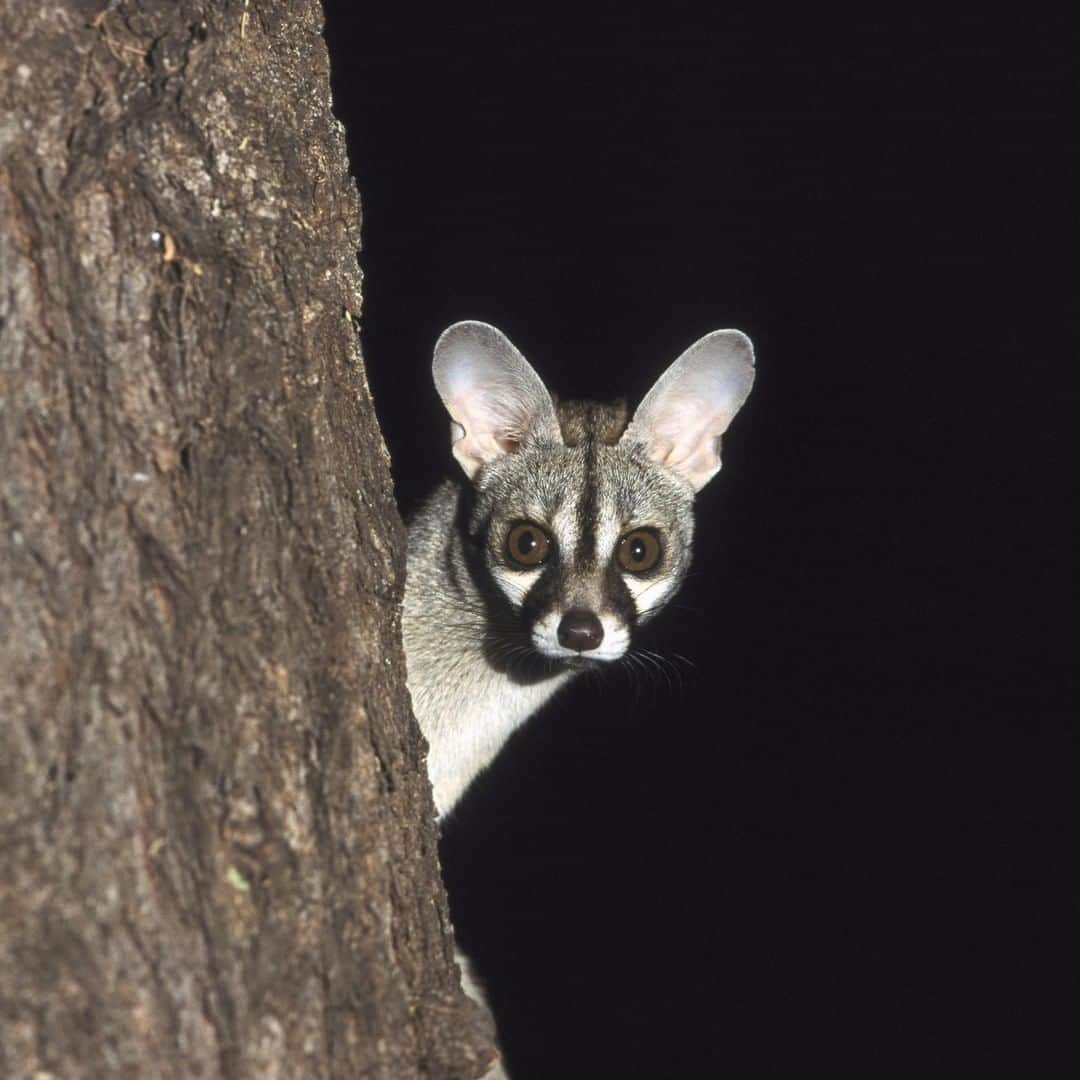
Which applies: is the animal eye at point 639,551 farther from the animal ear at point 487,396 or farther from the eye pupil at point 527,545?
the animal ear at point 487,396

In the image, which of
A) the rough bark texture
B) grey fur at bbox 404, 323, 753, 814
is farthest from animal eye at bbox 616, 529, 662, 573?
the rough bark texture

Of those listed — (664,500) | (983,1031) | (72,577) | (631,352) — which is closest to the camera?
(72,577)

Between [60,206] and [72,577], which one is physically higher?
[60,206]

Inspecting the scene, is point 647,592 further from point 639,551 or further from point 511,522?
point 511,522

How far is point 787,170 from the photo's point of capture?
603cm

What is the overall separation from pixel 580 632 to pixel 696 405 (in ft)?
3.22

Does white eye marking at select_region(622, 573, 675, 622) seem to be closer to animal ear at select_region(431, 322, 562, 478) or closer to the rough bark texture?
animal ear at select_region(431, 322, 562, 478)

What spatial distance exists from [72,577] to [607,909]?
4310 millimetres

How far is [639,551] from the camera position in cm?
402

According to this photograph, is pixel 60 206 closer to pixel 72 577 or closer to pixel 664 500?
pixel 72 577

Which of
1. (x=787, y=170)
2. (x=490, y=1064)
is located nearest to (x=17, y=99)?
(x=490, y=1064)

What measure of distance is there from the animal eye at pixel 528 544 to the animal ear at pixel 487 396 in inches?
14.9

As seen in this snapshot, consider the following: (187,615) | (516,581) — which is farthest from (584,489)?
(187,615)

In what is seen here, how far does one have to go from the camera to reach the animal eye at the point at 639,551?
398 cm
